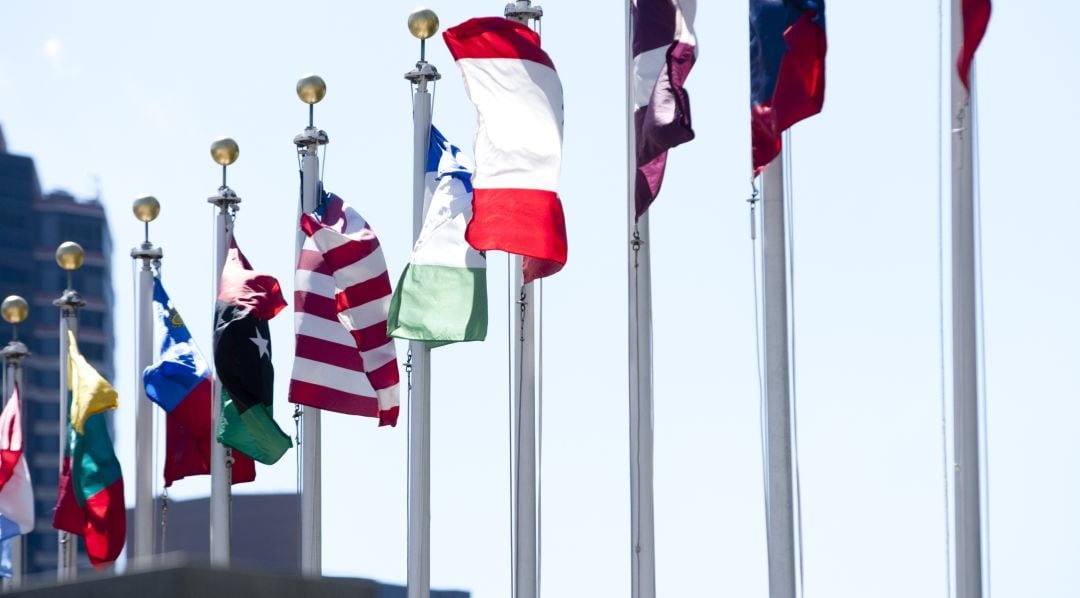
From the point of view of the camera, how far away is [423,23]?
76.8 ft

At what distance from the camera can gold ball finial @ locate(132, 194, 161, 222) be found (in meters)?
27.6

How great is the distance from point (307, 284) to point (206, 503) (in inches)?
3286

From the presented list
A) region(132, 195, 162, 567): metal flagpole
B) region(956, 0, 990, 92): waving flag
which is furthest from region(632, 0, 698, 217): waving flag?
region(132, 195, 162, 567): metal flagpole

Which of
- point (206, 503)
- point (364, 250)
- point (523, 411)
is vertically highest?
point (364, 250)

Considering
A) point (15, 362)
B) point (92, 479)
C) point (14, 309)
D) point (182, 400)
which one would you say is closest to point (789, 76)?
point (182, 400)

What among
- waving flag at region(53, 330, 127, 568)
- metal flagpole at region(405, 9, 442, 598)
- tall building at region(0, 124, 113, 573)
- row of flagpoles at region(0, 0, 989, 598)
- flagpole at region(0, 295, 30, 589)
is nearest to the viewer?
row of flagpoles at region(0, 0, 989, 598)

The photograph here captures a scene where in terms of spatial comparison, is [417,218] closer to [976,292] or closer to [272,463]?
[272,463]

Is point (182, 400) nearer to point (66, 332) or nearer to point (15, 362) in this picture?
point (66, 332)

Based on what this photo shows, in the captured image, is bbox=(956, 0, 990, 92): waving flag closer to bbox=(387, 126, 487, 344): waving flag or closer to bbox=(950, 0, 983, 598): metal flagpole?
bbox=(950, 0, 983, 598): metal flagpole

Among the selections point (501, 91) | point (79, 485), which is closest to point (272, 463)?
point (79, 485)

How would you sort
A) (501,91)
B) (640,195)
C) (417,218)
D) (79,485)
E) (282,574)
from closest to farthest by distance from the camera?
(282,574), (640,195), (501,91), (417,218), (79,485)

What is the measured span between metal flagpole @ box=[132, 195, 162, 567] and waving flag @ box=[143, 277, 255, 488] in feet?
1.84

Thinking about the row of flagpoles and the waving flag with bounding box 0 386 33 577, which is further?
the waving flag with bounding box 0 386 33 577

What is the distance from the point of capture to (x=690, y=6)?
19.5 meters
